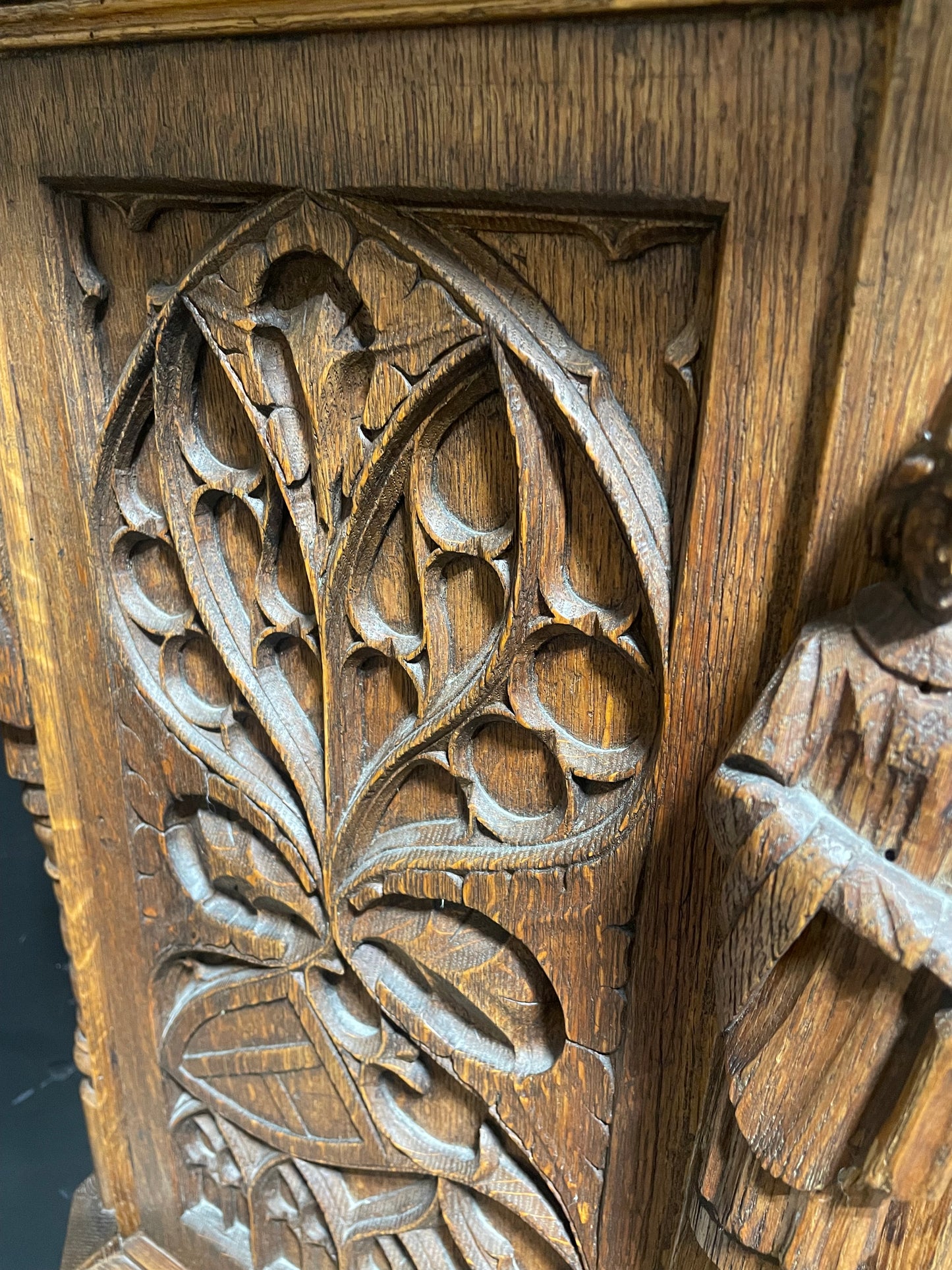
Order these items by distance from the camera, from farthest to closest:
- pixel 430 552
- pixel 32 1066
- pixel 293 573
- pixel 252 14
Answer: pixel 32 1066
pixel 293 573
pixel 430 552
pixel 252 14

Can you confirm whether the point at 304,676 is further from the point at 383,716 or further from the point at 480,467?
the point at 480,467

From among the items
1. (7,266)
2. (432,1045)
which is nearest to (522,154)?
(7,266)

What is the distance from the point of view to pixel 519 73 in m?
0.49

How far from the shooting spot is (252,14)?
52 cm

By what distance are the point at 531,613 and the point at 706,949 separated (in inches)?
9.8

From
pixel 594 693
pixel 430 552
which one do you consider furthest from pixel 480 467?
pixel 594 693

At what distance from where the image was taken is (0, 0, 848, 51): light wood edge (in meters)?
0.45

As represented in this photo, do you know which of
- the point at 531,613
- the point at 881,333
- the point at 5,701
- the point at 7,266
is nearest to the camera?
the point at 881,333

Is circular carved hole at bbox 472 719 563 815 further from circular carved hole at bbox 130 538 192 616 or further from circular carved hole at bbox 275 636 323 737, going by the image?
circular carved hole at bbox 130 538 192 616

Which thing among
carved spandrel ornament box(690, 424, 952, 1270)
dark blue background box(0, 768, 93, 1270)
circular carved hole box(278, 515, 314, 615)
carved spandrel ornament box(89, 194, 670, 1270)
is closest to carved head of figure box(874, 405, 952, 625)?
carved spandrel ornament box(690, 424, 952, 1270)

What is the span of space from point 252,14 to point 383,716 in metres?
0.47

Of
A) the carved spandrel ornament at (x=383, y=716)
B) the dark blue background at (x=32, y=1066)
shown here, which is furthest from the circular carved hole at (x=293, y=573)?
the dark blue background at (x=32, y=1066)

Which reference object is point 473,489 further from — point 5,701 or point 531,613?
point 5,701

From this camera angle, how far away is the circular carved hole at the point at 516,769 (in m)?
0.66
